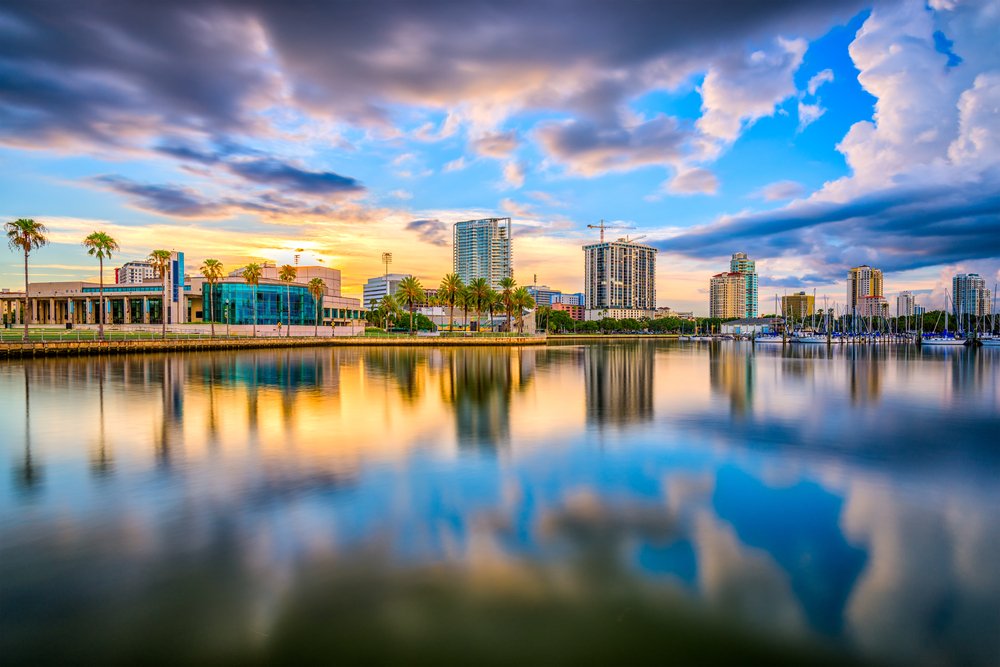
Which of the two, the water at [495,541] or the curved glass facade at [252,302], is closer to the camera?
the water at [495,541]

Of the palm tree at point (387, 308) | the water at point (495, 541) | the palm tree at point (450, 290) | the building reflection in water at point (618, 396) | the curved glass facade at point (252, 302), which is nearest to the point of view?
the water at point (495, 541)

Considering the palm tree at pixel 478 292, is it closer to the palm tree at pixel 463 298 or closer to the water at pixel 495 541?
the palm tree at pixel 463 298

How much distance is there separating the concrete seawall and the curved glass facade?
111 ft

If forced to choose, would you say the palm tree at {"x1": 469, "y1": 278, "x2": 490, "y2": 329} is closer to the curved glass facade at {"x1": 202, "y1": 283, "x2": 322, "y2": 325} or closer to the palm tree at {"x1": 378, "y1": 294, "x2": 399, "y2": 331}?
the curved glass facade at {"x1": 202, "y1": 283, "x2": 322, "y2": 325}

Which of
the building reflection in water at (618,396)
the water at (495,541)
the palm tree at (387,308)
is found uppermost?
the palm tree at (387,308)

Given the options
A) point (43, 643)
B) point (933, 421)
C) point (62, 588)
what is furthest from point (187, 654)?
point (933, 421)

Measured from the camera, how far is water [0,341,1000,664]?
565 centimetres

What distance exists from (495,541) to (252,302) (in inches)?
4620

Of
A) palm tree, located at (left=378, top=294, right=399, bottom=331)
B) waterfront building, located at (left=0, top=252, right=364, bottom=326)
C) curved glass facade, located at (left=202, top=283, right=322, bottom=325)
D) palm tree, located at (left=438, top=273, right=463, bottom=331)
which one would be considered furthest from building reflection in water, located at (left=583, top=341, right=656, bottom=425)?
palm tree, located at (left=378, top=294, right=399, bottom=331)

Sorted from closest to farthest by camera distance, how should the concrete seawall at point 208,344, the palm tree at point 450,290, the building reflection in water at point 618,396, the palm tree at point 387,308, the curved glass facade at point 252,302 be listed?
the building reflection in water at point 618,396 → the concrete seawall at point 208,344 → the palm tree at point 450,290 → the curved glass facade at point 252,302 → the palm tree at point 387,308

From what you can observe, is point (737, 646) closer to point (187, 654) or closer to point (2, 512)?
point (187, 654)

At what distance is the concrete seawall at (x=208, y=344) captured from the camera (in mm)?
50969

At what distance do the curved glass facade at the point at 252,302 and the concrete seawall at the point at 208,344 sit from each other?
1326 inches

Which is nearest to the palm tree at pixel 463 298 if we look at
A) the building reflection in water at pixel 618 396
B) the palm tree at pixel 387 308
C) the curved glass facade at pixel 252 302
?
the curved glass facade at pixel 252 302
